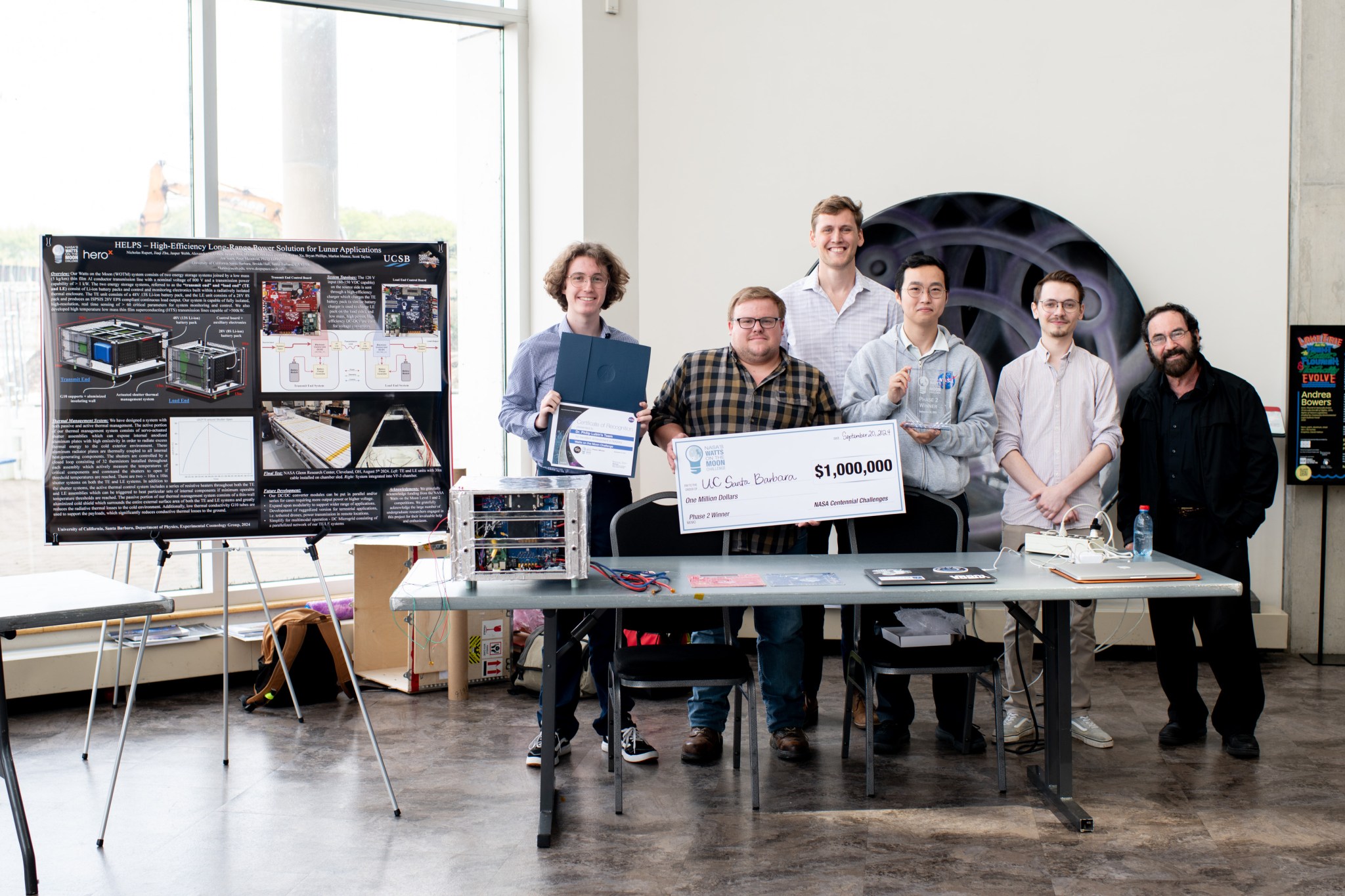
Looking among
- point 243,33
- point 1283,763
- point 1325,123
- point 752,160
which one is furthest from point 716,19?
point 1283,763

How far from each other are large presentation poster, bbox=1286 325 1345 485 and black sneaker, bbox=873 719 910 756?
8.53 ft

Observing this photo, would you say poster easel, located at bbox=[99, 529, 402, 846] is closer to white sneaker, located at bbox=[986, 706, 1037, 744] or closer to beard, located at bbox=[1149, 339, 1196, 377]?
white sneaker, located at bbox=[986, 706, 1037, 744]

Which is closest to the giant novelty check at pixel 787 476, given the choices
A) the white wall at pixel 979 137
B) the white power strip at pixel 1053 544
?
the white power strip at pixel 1053 544

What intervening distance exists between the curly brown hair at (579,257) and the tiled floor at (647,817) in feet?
5.51

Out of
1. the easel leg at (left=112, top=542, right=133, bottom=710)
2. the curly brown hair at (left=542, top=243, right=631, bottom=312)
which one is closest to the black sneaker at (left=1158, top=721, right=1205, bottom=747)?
the curly brown hair at (left=542, top=243, right=631, bottom=312)

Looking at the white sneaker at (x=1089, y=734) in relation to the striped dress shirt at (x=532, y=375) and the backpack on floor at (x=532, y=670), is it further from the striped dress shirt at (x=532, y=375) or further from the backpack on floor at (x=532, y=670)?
the striped dress shirt at (x=532, y=375)

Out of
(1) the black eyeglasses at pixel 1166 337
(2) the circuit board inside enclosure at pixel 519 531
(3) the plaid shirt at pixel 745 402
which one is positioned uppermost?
(1) the black eyeglasses at pixel 1166 337

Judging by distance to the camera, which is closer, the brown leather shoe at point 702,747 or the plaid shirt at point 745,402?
the plaid shirt at point 745,402

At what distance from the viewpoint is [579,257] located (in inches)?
151

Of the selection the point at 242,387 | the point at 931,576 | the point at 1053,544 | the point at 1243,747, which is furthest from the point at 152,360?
the point at 1243,747

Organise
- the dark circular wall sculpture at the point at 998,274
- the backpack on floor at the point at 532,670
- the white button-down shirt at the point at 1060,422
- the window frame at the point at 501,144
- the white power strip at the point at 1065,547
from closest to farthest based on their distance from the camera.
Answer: the white power strip at the point at 1065,547
the white button-down shirt at the point at 1060,422
the backpack on floor at the point at 532,670
the window frame at the point at 501,144
the dark circular wall sculpture at the point at 998,274

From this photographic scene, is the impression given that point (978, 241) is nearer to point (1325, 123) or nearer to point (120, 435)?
point (1325, 123)

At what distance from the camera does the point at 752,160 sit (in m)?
5.54

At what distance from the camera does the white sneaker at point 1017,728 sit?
3.92m
